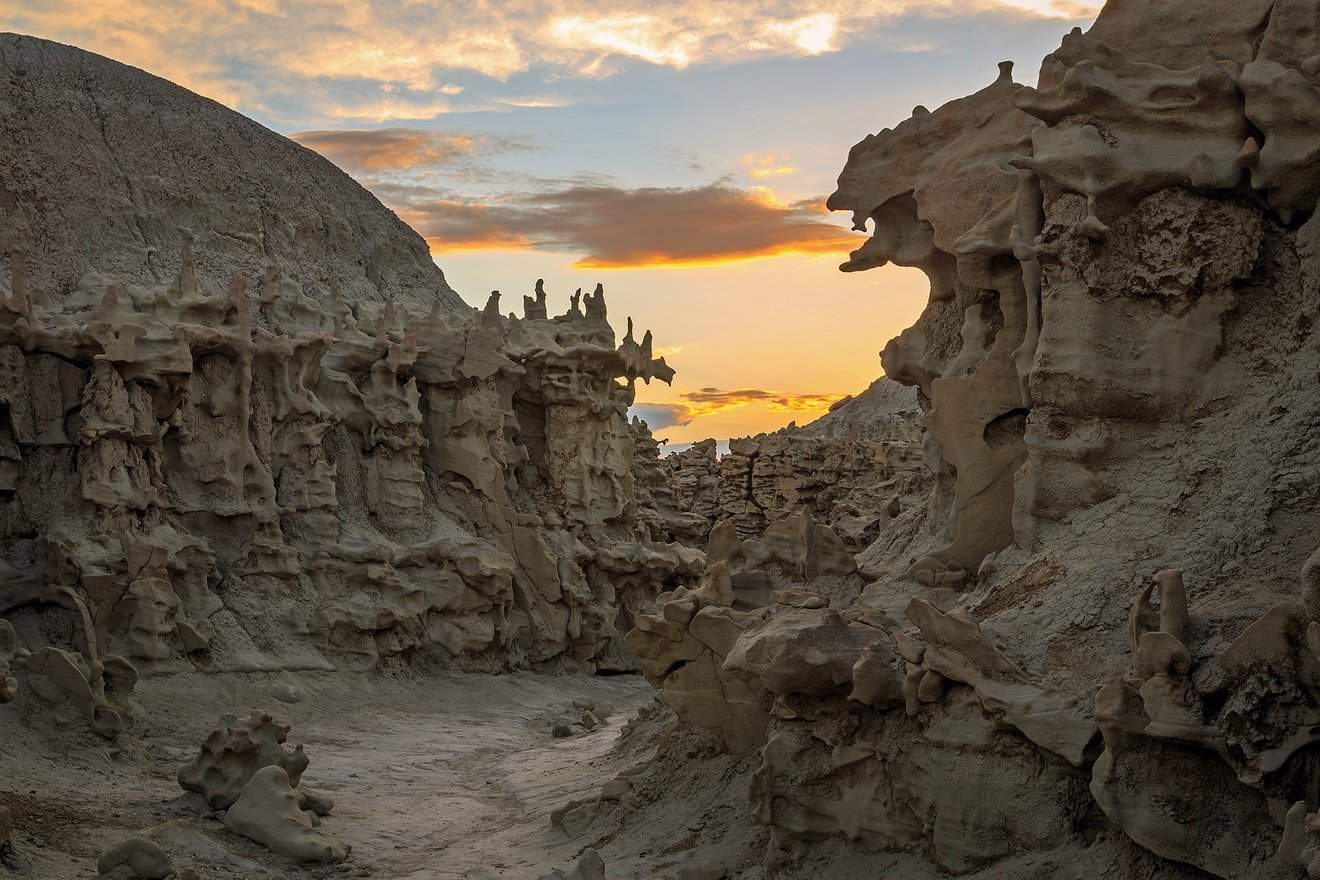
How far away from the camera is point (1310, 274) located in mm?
8102

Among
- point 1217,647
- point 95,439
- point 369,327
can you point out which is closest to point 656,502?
point 369,327

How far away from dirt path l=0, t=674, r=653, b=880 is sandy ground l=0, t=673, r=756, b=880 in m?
0.02

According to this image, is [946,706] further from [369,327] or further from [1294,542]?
[369,327]

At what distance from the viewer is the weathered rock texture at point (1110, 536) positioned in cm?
655

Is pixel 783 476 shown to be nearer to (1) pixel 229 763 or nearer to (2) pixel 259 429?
(2) pixel 259 429

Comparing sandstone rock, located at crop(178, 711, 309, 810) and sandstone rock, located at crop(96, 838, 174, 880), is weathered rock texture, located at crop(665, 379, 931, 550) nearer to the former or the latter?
sandstone rock, located at crop(178, 711, 309, 810)

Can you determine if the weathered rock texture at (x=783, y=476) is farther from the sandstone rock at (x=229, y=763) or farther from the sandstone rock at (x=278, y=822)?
the sandstone rock at (x=278, y=822)

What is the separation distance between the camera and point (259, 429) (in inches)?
730

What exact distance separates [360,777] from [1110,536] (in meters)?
8.36

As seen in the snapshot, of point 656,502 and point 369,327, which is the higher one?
point 369,327

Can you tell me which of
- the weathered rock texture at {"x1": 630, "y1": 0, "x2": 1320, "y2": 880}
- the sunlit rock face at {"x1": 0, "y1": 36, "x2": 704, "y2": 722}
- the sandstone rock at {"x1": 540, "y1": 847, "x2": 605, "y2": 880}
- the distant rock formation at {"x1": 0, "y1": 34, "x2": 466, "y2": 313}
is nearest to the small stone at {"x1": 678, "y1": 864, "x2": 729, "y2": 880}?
the weathered rock texture at {"x1": 630, "y1": 0, "x2": 1320, "y2": 880}

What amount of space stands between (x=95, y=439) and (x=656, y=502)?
14123mm

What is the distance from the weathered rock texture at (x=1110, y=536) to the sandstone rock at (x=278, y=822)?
10.5ft

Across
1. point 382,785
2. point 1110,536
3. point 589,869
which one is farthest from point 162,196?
point 1110,536
